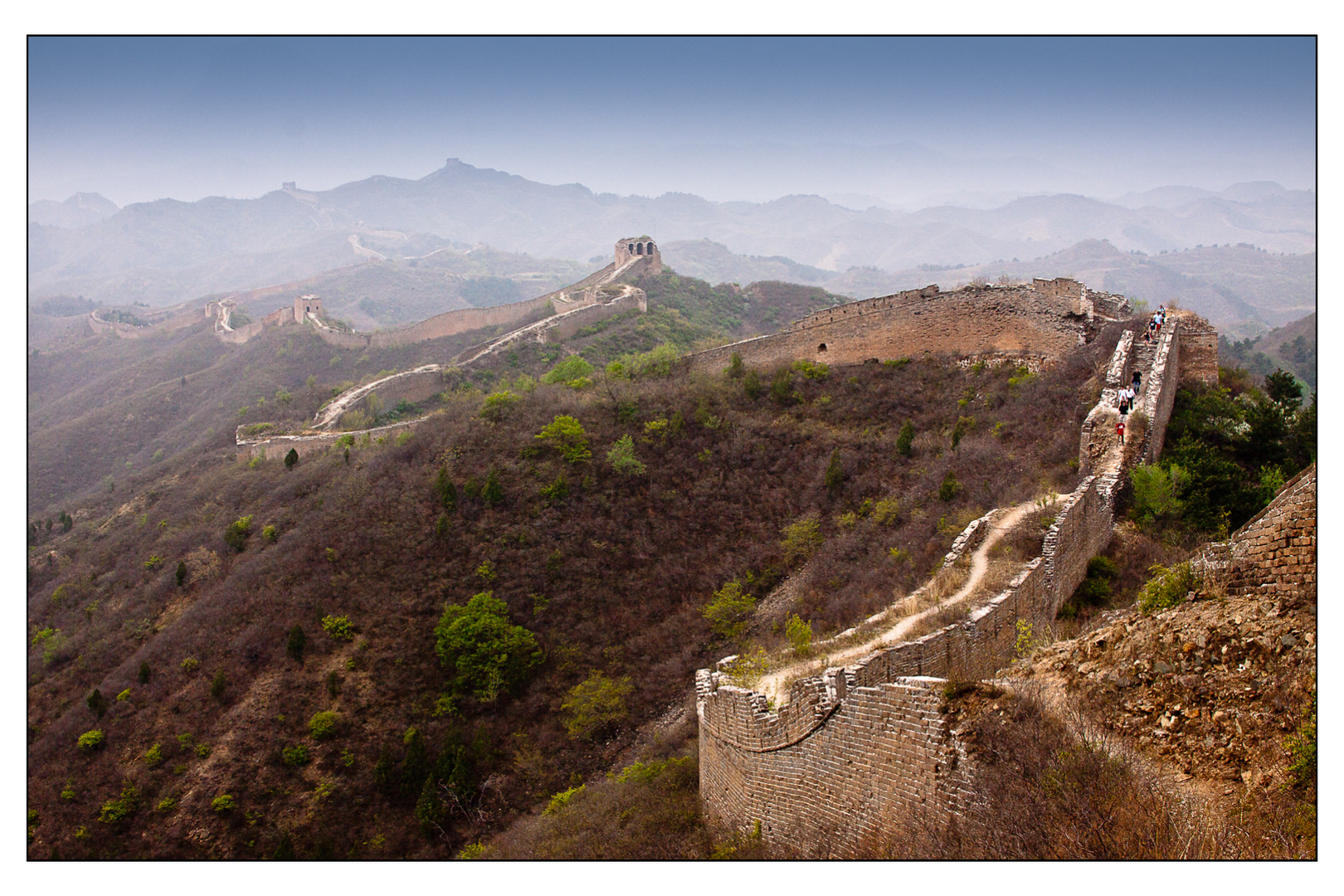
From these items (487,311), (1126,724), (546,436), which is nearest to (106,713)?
(546,436)

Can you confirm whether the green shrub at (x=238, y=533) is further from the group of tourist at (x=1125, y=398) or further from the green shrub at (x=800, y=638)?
the group of tourist at (x=1125, y=398)

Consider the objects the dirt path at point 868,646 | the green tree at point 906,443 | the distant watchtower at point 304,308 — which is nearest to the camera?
the dirt path at point 868,646

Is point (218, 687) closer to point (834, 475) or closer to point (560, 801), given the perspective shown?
point (560, 801)

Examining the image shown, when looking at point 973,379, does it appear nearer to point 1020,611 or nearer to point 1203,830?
point 1020,611

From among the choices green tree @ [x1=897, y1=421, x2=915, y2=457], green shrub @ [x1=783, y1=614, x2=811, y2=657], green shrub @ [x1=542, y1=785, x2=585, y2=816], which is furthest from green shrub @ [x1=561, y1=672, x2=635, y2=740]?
green tree @ [x1=897, y1=421, x2=915, y2=457]

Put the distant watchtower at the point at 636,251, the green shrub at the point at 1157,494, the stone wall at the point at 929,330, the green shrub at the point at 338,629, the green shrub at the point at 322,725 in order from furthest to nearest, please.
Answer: the distant watchtower at the point at 636,251 → the stone wall at the point at 929,330 → the green shrub at the point at 338,629 → the green shrub at the point at 322,725 → the green shrub at the point at 1157,494

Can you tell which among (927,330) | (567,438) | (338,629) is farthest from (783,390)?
(338,629)

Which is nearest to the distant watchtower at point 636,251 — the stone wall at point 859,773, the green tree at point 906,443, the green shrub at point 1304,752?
the green tree at point 906,443

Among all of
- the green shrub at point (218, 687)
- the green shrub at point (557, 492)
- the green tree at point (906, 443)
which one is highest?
the green tree at point (906, 443)
